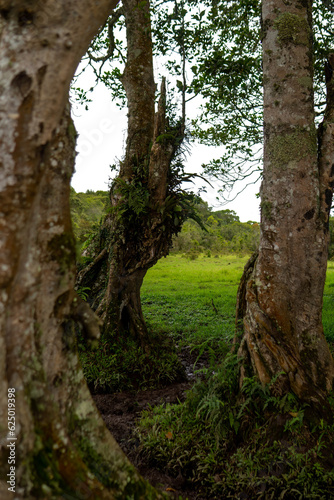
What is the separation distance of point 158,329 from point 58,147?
6.43 m

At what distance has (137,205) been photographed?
6258 millimetres

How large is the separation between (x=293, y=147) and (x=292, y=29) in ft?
4.29

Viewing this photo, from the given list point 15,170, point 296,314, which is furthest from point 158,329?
point 15,170

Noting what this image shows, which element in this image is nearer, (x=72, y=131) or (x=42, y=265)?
(x=42, y=265)

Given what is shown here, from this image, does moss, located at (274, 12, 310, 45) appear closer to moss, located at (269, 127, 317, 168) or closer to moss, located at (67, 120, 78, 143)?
moss, located at (269, 127, 317, 168)

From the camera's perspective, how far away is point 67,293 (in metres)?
2.11

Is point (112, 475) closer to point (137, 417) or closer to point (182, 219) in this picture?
point (137, 417)

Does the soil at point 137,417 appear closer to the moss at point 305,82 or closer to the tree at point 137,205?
the tree at point 137,205

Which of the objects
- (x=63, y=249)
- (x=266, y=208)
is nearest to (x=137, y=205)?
(x=266, y=208)

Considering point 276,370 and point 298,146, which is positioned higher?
point 298,146

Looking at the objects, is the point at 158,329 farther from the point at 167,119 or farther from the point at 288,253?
the point at 288,253

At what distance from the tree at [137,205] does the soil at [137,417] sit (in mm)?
1087

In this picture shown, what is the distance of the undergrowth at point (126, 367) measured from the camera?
18.5 feet

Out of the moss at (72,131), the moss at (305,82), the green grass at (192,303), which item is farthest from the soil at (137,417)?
the moss at (305,82)
